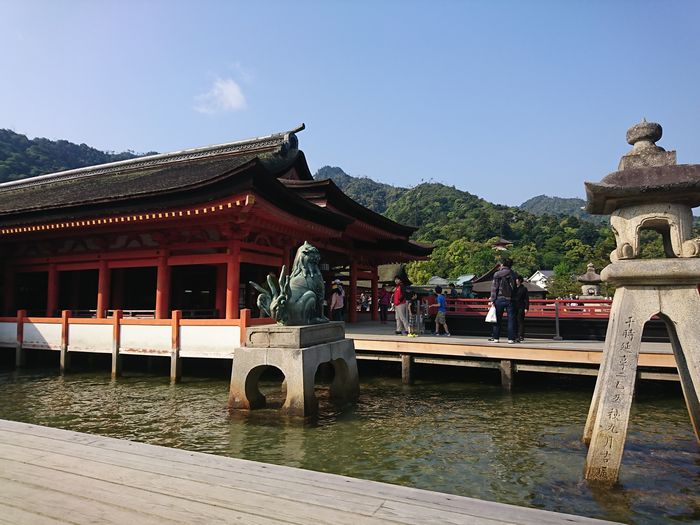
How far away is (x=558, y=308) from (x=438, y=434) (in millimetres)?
7351

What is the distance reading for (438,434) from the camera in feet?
23.7

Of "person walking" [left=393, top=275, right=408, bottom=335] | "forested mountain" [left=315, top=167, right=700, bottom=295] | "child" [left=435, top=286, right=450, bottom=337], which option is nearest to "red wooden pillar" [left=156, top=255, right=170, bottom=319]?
"person walking" [left=393, top=275, right=408, bottom=335]

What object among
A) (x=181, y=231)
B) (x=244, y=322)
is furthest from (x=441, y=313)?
(x=181, y=231)

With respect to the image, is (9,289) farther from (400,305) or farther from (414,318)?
(414,318)

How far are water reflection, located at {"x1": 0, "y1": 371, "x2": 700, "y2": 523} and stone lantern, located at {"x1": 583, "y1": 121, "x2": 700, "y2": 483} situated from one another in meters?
0.67

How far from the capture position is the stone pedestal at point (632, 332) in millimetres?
4926

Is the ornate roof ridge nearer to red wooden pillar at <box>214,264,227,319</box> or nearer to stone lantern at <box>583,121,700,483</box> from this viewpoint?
red wooden pillar at <box>214,264,227,319</box>

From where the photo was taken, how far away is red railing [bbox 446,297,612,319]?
12938mm

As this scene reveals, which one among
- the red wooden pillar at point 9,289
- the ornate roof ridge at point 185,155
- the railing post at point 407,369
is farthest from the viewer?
the ornate roof ridge at point 185,155

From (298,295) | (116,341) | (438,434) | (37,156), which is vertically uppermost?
(37,156)

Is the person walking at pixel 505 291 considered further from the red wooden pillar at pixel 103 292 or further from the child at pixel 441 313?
the red wooden pillar at pixel 103 292

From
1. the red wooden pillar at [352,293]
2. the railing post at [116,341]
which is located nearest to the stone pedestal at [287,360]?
the railing post at [116,341]

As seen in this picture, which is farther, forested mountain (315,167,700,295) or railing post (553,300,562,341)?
forested mountain (315,167,700,295)

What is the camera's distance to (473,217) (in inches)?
3797
